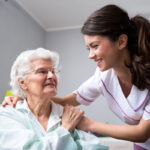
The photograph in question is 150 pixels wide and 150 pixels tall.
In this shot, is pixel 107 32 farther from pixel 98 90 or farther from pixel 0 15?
pixel 0 15

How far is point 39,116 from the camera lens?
1.37 metres

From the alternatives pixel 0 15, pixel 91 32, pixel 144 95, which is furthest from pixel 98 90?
pixel 0 15

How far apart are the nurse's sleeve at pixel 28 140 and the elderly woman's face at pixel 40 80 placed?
11.5 inches

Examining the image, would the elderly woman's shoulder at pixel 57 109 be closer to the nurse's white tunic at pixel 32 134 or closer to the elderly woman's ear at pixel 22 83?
the nurse's white tunic at pixel 32 134

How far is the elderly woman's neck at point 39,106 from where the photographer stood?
1.37 meters

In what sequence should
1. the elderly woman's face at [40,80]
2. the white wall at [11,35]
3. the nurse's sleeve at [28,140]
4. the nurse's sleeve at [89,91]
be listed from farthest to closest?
the white wall at [11,35] → the nurse's sleeve at [89,91] → the elderly woman's face at [40,80] → the nurse's sleeve at [28,140]

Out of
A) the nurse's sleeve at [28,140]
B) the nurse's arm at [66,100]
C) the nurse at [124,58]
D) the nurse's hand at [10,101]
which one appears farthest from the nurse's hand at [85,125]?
the nurse's hand at [10,101]

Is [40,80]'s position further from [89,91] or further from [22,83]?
[89,91]

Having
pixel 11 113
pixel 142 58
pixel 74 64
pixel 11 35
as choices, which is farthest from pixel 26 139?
pixel 74 64

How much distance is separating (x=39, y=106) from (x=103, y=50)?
22.0 inches

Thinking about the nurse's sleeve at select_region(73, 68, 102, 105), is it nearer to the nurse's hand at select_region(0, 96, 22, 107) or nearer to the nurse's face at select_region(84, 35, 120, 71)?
the nurse's face at select_region(84, 35, 120, 71)

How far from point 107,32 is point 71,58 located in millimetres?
2674

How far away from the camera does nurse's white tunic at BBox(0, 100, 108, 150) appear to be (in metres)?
1.03

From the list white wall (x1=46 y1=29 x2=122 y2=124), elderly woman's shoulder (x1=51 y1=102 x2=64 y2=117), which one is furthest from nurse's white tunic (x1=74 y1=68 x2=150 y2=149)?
white wall (x1=46 y1=29 x2=122 y2=124)
